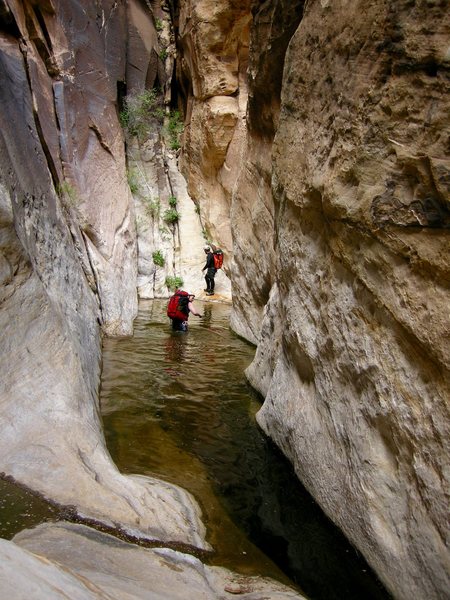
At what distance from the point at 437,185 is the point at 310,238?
75.0 inches

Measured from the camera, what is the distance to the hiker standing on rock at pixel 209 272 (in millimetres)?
16359

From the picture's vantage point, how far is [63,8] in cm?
1305

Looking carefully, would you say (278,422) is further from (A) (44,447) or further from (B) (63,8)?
(B) (63,8)

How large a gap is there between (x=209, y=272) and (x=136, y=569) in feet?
46.3

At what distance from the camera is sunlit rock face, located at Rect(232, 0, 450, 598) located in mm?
2961

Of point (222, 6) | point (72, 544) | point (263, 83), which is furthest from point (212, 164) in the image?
point (72, 544)

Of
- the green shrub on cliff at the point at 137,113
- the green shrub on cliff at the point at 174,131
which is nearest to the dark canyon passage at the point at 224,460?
the green shrub on cliff at the point at 137,113

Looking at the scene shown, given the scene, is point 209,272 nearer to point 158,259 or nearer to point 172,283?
point 172,283

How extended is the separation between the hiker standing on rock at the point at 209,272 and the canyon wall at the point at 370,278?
33.9ft

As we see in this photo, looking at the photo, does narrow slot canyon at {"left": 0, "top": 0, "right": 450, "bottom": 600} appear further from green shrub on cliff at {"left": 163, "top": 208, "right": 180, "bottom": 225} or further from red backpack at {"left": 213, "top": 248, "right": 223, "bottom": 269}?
green shrub on cliff at {"left": 163, "top": 208, "right": 180, "bottom": 225}

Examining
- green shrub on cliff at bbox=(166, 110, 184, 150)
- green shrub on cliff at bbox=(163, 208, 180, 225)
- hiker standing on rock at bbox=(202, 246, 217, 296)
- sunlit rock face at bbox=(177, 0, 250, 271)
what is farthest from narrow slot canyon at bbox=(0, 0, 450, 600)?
green shrub on cliff at bbox=(166, 110, 184, 150)

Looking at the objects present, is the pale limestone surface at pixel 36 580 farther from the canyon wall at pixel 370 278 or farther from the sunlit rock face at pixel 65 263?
the canyon wall at pixel 370 278

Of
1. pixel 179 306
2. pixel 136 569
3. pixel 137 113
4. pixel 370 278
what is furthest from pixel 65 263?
pixel 137 113

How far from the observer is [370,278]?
359 centimetres
